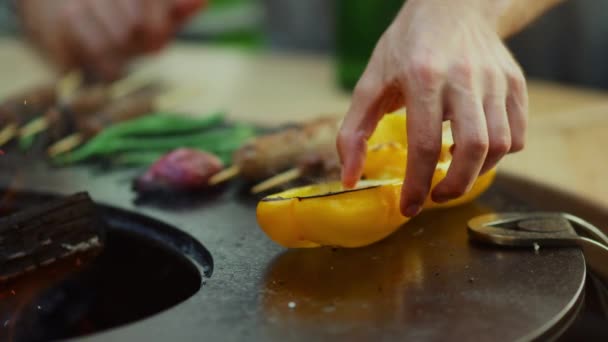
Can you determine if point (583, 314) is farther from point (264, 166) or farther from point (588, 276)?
point (264, 166)

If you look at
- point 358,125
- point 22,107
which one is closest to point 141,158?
point 22,107

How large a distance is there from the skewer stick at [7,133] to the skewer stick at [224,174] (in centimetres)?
79

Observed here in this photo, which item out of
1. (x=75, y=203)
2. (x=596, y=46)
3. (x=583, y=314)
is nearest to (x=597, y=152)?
(x=596, y=46)

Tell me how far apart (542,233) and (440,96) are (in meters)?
0.37

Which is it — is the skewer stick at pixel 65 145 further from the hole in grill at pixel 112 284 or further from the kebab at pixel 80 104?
the hole in grill at pixel 112 284

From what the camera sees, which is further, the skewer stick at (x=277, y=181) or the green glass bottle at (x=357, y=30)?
the green glass bottle at (x=357, y=30)

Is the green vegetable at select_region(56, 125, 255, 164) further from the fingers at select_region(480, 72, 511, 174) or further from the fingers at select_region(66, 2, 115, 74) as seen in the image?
the fingers at select_region(66, 2, 115, 74)

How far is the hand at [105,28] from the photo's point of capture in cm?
360

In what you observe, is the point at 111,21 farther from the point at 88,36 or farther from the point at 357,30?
the point at 357,30

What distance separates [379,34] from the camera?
8.59 feet

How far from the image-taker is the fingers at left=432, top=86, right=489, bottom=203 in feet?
4.35

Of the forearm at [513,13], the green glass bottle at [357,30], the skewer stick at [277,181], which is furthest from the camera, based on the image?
the green glass bottle at [357,30]

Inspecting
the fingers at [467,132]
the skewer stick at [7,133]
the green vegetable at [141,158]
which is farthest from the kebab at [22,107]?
the fingers at [467,132]

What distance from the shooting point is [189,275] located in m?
1.65
